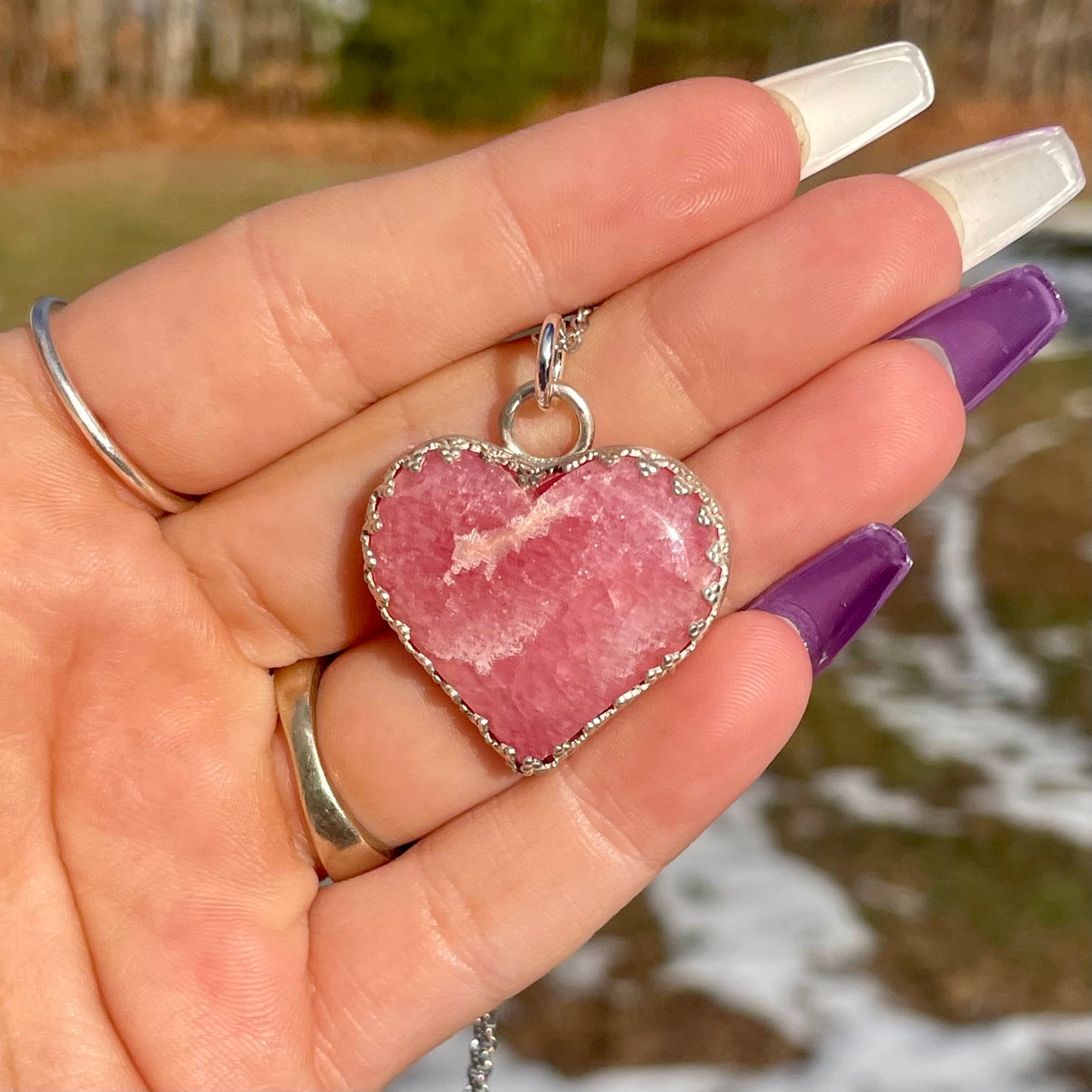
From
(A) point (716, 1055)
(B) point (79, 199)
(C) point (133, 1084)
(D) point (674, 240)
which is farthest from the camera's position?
(B) point (79, 199)

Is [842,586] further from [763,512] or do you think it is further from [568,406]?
[568,406]

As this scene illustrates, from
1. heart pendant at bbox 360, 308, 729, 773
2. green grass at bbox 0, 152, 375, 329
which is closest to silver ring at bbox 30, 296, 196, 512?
heart pendant at bbox 360, 308, 729, 773

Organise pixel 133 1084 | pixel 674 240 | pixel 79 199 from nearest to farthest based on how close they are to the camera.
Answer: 1. pixel 133 1084
2. pixel 674 240
3. pixel 79 199

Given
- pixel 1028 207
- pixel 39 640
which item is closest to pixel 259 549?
pixel 39 640

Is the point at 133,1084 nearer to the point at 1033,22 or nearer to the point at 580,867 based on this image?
the point at 580,867

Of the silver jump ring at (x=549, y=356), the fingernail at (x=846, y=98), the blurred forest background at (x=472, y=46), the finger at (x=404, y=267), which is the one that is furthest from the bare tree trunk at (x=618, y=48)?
the silver jump ring at (x=549, y=356)

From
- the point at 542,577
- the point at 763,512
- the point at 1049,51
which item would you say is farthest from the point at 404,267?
the point at 1049,51
